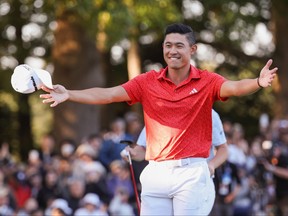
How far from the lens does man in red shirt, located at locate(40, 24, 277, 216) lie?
9047 millimetres

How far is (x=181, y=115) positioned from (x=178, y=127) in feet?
0.35

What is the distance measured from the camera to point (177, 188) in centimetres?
907

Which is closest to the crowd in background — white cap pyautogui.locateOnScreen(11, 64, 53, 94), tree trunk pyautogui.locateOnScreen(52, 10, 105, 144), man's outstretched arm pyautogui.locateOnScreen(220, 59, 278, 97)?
tree trunk pyautogui.locateOnScreen(52, 10, 105, 144)

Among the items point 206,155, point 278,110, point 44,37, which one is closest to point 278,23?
point 278,110

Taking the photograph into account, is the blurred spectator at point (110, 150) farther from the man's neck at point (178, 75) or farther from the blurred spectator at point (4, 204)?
the man's neck at point (178, 75)

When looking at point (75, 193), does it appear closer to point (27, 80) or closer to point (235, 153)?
point (235, 153)

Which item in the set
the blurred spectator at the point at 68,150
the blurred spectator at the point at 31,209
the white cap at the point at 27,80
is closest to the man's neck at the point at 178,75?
the white cap at the point at 27,80

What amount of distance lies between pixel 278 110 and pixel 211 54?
15.2ft

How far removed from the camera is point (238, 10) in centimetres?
2700

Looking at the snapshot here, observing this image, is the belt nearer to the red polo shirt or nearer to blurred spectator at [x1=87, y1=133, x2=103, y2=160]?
the red polo shirt

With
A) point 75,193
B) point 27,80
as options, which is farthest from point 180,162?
point 75,193

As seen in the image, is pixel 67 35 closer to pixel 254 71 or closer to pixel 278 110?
pixel 278 110

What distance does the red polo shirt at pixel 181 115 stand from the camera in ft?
29.7

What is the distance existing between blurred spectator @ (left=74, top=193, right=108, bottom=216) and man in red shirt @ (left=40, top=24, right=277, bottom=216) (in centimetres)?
695
